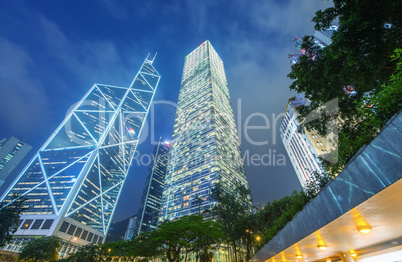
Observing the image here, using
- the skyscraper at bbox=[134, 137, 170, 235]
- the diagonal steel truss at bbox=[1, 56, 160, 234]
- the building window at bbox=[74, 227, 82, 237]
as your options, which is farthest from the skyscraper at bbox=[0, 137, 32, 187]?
the skyscraper at bbox=[134, 137, 170, 235]

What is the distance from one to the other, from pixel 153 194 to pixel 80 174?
66.9 metres

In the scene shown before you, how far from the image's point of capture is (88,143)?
92.2 metres

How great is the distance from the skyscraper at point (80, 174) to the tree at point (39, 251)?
1294 inches

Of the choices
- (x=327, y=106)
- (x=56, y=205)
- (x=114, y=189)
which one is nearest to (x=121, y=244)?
(x=327, y=106)

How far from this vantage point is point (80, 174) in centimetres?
8169

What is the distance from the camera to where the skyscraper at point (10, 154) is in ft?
421

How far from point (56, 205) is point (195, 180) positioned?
186 ft

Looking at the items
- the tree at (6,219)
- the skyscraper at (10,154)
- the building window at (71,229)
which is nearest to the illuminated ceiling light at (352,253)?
the tree at (6,219)

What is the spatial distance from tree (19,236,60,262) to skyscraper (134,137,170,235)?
273 ft

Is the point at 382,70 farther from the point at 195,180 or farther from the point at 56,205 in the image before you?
the point at 56,205

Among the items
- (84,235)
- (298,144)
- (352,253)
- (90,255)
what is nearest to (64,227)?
(84,235)

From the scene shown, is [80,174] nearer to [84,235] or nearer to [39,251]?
[84,235]

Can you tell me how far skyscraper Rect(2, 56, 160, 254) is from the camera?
69.4 m

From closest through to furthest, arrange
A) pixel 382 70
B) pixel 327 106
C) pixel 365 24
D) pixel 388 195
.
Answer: pixel 388 195, pixel 365 24, pixel 382 70, pixel 327 106
